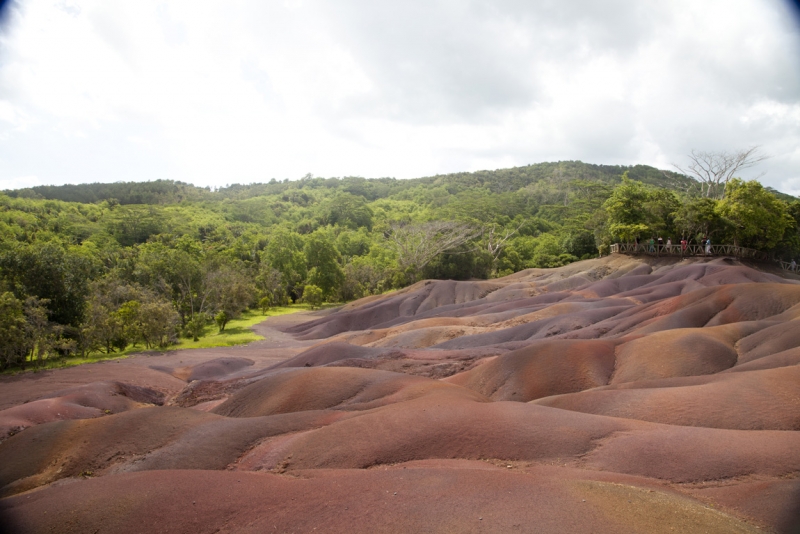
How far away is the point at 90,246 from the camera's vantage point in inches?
2881

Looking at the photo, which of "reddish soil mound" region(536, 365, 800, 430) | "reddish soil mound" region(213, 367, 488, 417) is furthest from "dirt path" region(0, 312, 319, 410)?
"reddish soil mound" region(536, 365, 800, 430)

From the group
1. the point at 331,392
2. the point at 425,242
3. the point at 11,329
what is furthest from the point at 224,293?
the point at 331,392

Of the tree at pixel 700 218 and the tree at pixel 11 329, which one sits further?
the tree at pixel 700 218

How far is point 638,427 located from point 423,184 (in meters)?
179

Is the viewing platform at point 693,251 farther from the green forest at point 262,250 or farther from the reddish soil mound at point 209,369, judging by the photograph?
the reddish soil mound at point 209,369

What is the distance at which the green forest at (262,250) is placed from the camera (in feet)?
109

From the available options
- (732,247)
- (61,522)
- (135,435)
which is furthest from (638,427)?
(732,247)

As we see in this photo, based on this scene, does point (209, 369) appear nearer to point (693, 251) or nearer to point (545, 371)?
point (545, 371)

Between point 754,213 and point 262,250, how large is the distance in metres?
68.5

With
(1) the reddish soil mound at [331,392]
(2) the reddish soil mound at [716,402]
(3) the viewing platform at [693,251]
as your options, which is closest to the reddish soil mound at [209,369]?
(1) the reddish soil mound at [331,392]

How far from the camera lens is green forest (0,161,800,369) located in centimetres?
3331

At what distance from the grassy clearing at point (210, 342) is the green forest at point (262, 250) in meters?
0.82

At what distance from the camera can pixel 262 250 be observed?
85312 mm

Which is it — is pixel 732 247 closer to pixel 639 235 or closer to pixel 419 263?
pixel 639 235
